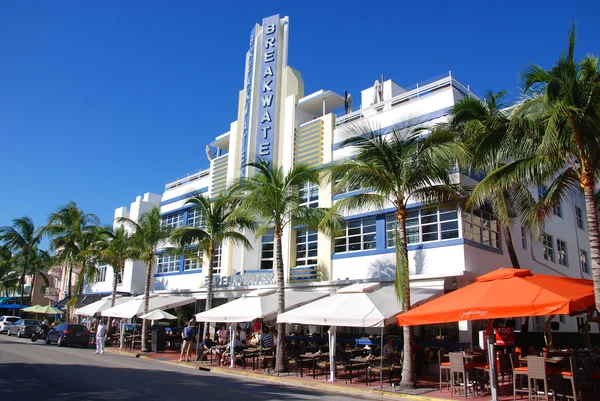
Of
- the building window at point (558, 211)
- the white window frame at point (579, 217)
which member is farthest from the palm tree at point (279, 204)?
the white window frame at point (579, 217)

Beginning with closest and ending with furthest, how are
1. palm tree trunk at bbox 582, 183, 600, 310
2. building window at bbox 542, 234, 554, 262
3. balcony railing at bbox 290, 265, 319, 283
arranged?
palm tree trunk at bbox 582, 183, 600, 310 → balcony railing at bbox 290, 265, 319, 283 → building window at bbox 542, 234, 554, 262

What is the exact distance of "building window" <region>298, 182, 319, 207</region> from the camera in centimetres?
2525

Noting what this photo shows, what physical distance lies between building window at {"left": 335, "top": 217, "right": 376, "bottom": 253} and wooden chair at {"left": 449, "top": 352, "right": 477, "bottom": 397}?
9161 mm

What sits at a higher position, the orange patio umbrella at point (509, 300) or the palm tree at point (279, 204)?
the palm tree at point (279, 204)

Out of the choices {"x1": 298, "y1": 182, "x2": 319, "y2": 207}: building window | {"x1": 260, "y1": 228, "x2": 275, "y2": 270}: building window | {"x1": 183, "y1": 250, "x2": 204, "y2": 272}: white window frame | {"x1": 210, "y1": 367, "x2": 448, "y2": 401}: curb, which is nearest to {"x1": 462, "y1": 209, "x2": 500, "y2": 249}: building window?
{"x1": 210, "y1": 367, "x2": 448, "y2": 401}: curb

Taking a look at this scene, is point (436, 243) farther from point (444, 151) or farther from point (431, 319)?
point (431, 319)

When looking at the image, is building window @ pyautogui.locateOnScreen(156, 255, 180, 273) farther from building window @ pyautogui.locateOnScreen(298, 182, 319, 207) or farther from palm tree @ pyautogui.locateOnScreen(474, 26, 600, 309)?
palm tree @ pyautogui.locateOnScreen(474, 26, 600, 309)

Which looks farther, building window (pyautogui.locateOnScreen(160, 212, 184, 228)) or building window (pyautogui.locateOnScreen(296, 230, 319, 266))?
building window (pyautogui.locateOnScreen(160, 212, 184, 228))

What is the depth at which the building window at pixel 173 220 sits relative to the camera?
114ft

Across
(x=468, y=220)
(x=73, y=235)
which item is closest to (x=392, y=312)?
(x=468, y=220)

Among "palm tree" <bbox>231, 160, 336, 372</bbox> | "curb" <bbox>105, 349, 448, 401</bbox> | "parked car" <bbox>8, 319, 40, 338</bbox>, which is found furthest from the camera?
"parked car" <bbox>8, 319, 40, 338</bbox>

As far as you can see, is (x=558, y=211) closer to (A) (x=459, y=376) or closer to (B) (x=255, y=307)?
(A) (x=459, y=376)

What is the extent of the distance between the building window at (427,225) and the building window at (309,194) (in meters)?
4.88

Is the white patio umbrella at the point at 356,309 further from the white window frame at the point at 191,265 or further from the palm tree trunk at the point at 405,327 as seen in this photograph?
the white window frame at the point at 191,265
